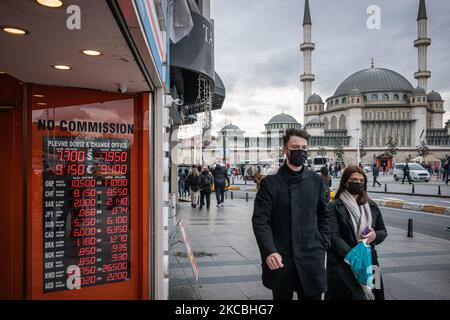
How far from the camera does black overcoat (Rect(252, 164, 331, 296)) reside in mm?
3262

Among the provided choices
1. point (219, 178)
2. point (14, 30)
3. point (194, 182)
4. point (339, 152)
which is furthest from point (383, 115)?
point (14, 30)

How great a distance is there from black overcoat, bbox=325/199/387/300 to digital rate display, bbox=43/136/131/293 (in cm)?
241

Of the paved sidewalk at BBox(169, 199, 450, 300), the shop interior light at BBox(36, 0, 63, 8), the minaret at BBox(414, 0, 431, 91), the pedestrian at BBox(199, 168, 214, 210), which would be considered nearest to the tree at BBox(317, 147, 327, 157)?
the minaret at BBox(414, 0, 431, 91)

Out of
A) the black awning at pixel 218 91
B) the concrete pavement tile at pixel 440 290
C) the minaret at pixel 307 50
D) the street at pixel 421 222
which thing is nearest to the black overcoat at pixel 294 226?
the concrete pavement tile at pixel 440 290

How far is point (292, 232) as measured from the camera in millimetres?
3293

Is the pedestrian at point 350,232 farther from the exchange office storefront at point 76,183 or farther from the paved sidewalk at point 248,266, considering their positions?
the exchange office storefront at point 76,183

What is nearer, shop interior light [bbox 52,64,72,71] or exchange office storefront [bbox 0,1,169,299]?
shop interior light [bbox 52,64,72,71]

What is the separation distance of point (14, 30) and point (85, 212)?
7.34 ft

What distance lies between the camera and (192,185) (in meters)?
16.8

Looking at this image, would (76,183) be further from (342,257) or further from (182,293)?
(342,257)

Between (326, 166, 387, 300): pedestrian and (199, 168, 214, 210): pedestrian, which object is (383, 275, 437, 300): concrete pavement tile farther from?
(199, 168, 214, 210): pedestrian

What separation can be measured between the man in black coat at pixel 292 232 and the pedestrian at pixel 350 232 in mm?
449

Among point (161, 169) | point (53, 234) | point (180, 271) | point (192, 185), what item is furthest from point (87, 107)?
point (192, 185)

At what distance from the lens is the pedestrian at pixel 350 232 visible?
3.78m
